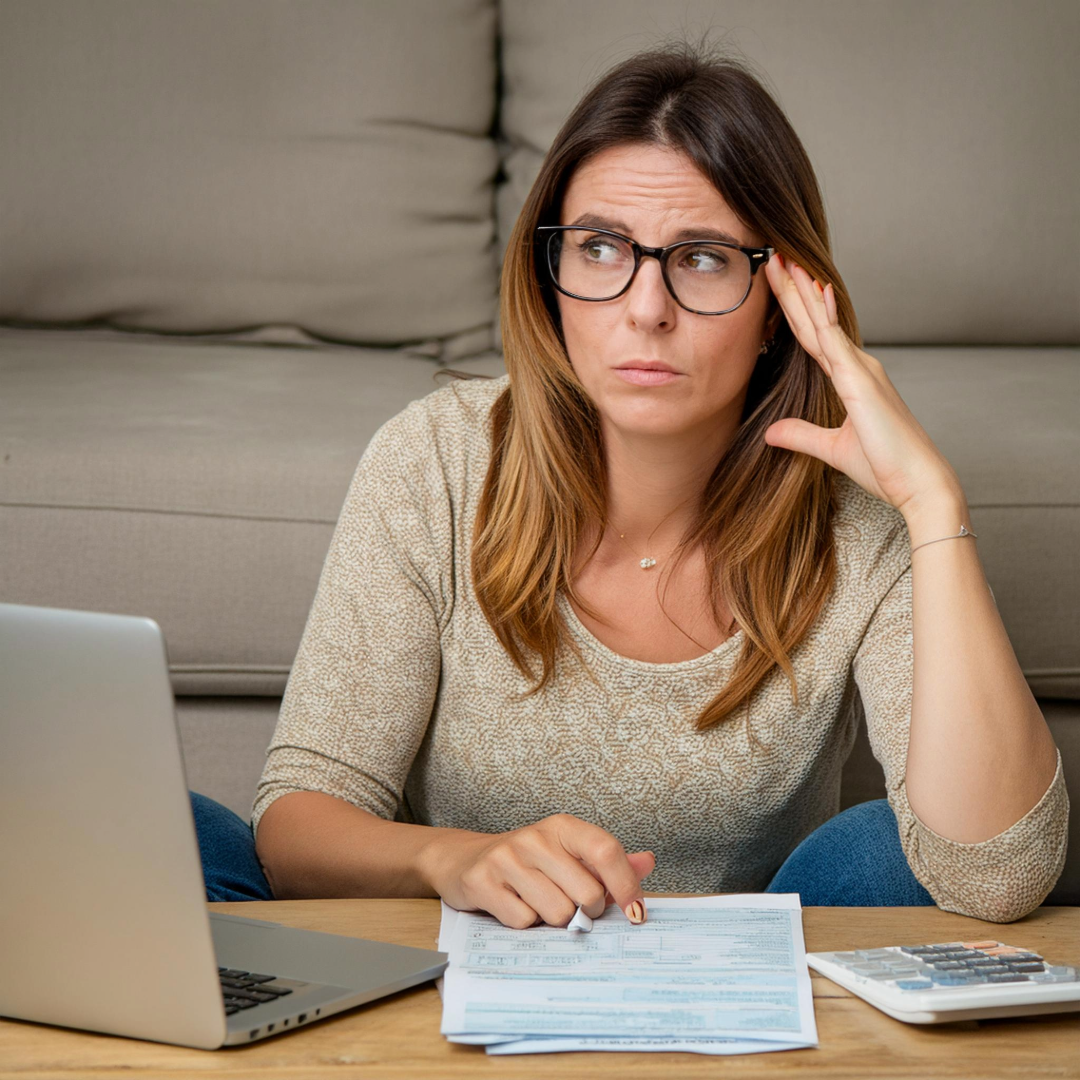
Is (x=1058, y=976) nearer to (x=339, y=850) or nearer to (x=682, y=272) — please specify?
(x=339, y=850)

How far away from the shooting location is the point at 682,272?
1043 mm

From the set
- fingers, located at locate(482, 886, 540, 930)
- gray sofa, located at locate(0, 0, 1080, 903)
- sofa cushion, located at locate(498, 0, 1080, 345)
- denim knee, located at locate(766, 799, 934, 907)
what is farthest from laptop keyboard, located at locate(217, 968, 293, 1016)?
sofa cushion, located at locate(498, 0, 1080, 345)

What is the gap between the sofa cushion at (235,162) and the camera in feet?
5.51

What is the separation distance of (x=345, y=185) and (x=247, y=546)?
0.65 metres

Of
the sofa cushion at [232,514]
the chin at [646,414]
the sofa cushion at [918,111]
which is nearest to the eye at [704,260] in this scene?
the chin at [646,414]

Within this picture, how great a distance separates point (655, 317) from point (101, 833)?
635 millimetres

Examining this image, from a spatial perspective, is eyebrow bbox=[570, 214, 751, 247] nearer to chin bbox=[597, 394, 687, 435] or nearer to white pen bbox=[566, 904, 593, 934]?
chin bbox=[597, 394, 687, 435]

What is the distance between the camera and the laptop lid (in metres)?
0.51

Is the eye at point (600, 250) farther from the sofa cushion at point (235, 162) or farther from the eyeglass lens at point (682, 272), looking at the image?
the sofa cushion at point (235, 162)

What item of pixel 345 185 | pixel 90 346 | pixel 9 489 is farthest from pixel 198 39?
pixel 9 489

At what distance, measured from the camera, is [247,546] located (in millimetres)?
1322

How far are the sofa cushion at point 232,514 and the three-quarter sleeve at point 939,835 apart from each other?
1.11 feet

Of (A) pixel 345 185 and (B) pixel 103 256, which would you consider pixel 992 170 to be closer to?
(A) pixel 345 185

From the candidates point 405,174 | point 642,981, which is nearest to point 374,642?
point 642,981
